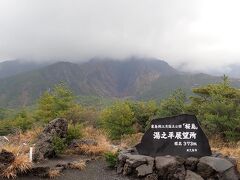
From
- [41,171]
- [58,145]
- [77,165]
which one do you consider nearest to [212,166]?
[77,165]

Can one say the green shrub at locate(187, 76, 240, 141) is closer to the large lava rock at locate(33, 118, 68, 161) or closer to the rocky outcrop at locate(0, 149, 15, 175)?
the large lava rock at locate(33, 118, 68, 161)

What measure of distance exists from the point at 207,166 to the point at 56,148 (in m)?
6.26

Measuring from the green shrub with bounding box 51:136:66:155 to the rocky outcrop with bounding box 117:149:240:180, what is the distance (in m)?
3.34

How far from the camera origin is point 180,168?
13266mm

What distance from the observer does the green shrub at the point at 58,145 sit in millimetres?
15812

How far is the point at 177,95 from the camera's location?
41.4 meters

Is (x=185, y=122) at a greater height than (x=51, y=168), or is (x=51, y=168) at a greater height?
(x=185, y=122)

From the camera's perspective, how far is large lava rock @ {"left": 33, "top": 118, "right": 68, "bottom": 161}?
49.0ft

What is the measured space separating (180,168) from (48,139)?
564cm

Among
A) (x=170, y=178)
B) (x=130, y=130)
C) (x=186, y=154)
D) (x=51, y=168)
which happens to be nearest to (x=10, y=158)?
(x=51, y=168)

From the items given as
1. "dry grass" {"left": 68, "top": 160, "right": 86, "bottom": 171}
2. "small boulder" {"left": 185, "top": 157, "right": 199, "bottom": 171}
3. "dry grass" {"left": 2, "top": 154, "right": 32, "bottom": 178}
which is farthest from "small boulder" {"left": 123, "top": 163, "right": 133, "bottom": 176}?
"dry grass" {"left": 2, "top": 154, "right": 32, "bottom": 178}

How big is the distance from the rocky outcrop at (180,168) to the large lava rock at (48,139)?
11.2 ft

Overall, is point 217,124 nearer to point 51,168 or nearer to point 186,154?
point 186,154

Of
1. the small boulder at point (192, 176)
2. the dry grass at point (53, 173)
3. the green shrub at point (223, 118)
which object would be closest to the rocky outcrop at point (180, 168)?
the small boulder at point (192, 176)
